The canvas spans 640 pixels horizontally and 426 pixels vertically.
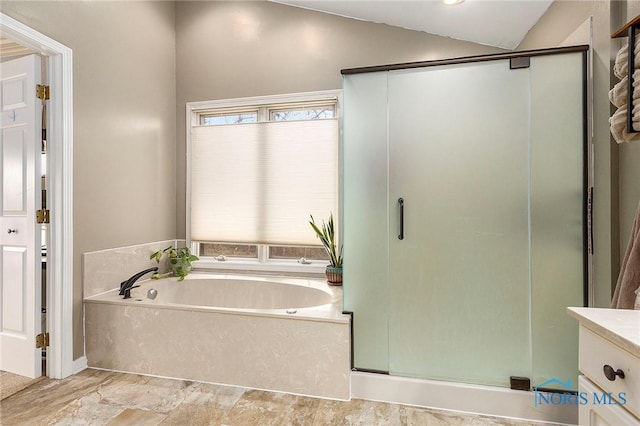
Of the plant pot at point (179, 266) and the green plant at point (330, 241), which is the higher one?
the green plant at point (330, 241)

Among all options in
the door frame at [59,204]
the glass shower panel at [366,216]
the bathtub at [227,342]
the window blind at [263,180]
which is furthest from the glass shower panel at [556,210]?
the door frame at [59,204]

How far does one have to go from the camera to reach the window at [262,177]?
2.95 metres

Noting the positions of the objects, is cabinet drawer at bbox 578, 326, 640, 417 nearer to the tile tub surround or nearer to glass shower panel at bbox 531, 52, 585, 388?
glass shower panel at bbox 531, 52, 585, 388

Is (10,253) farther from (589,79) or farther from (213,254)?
(589,79)

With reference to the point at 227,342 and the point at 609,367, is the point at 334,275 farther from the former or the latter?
the point at 609,367

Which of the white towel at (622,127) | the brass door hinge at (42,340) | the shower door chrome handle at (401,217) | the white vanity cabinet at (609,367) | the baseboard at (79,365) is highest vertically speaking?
the white towel at (622,127)

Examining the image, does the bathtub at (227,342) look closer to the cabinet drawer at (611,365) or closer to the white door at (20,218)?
the white door at (20,218)

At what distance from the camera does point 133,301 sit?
235 centimetres

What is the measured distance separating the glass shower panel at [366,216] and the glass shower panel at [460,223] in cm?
6

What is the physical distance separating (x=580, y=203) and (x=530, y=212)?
0.23 metres

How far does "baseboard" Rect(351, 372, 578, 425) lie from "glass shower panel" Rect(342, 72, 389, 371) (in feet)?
0.34

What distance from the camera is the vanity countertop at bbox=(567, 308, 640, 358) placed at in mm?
771

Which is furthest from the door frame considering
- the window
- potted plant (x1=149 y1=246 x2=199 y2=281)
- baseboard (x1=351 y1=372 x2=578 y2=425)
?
baseboard (x1=351 y1=372 x2=578 y2=425)

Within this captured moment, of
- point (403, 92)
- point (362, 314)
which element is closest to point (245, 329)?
point (362, 314)
